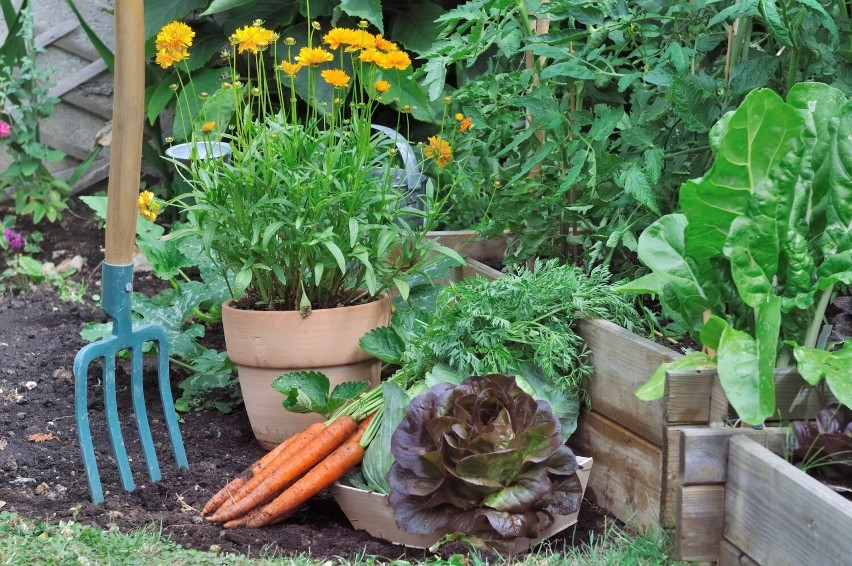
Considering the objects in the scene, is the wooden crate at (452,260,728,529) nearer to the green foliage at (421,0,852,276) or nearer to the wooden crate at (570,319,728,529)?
the wooden crate at (570,319,728,529)

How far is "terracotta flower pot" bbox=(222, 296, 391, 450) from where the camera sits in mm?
2410

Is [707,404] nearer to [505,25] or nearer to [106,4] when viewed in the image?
[505,25]

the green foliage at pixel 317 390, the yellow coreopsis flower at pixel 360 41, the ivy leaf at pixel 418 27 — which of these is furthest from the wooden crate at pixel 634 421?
the ivy leaf at pixel 418 27

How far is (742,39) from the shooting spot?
2.23m

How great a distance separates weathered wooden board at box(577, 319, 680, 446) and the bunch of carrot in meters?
0.52

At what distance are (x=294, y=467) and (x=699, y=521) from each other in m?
0.94

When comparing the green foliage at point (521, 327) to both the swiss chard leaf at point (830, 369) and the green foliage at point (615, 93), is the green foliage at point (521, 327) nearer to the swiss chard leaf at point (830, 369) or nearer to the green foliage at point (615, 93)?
the green foliage at point (615, 93)

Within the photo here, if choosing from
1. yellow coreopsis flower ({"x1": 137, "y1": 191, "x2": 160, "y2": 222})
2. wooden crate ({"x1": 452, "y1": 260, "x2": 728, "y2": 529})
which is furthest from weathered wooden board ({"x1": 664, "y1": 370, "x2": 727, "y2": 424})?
yellow coreopsis flower ({"x1": 137, "y1": 191, "x2": 160, "y2": 222})

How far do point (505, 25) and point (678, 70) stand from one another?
0.72 metres

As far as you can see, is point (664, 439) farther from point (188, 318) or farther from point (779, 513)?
point (188, 318)

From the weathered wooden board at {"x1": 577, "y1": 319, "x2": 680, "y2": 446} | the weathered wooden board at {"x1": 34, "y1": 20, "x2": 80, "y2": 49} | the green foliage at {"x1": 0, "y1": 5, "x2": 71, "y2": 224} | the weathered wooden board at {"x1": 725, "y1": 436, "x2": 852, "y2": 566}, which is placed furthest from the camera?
the weathered wooden board at {"x1": 34, "y1": 20, "x2": 80, "y2": 49}

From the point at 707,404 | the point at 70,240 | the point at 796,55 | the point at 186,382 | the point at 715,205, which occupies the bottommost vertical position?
the point at 70,240

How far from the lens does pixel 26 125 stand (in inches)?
178

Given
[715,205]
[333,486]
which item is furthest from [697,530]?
[333,486]
